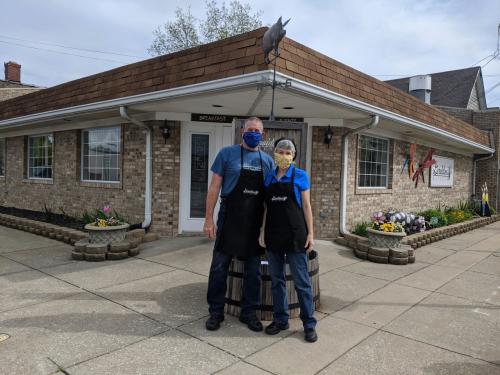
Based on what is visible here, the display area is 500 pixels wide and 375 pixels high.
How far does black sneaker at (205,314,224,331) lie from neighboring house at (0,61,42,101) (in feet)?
63.0

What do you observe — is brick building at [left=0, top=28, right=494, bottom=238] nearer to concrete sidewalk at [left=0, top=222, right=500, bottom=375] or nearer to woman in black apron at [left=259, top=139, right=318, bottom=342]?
woman in black apron at [left=259, top=139, right=318, bottom=342]

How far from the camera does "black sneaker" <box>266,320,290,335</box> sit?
11.6 feet

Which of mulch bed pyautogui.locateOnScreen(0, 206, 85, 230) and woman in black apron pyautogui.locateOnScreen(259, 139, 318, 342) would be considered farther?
mulch bed pyautogui.locateOnScreen(0, 206, 85, 230)

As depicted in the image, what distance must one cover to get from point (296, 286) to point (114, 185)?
636cm

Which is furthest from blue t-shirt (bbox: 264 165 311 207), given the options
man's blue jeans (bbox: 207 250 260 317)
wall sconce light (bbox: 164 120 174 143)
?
wall sconce light (bbox: 164 120 174 143)

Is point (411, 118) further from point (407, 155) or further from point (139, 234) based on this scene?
point (139, 234)

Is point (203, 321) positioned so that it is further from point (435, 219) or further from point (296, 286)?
point (435, 219)

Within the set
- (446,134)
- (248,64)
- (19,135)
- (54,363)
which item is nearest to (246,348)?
(54,363)

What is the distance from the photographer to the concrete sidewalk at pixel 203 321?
302cm

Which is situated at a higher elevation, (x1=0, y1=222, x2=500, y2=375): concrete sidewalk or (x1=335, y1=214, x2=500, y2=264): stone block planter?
(x1=335, y1=214, x2=500, y2=264): stone block planter

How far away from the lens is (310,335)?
11.2 ft

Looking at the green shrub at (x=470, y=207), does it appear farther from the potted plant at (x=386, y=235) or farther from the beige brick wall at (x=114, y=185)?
the beige brick wall at (x=114, y=185)

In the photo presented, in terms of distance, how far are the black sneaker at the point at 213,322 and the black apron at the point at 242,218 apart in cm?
64

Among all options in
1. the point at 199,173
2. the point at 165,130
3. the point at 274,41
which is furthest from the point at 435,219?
the point at 274,41
